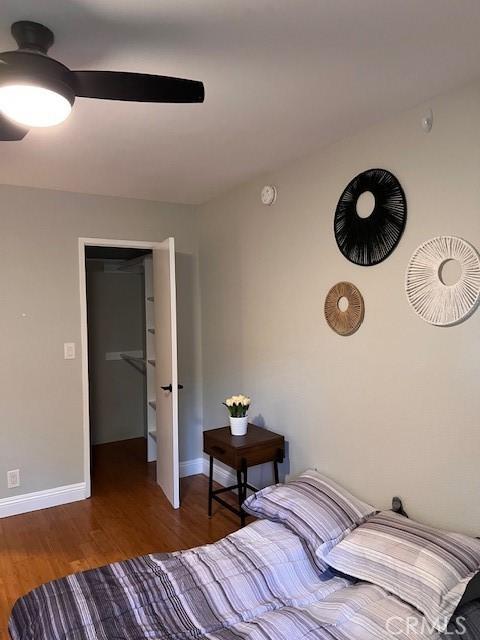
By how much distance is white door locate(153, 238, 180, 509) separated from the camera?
337 centimetres

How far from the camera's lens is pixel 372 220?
2.39 metres

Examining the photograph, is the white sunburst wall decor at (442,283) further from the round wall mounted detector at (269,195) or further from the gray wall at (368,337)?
the round wall mounted detector at (269,195)

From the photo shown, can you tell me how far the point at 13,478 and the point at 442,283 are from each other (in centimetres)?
324

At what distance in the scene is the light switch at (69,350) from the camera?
11.7 feet

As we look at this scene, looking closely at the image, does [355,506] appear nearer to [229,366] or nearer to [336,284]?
[336,284]

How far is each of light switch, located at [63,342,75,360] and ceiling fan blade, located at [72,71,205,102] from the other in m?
2.46

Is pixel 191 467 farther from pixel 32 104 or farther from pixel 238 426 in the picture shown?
pixel 32 104

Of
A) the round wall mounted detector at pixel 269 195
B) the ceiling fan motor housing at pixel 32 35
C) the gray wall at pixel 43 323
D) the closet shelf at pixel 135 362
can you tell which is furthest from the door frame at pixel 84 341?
the ceiling fan motor housing at pixel 32 35

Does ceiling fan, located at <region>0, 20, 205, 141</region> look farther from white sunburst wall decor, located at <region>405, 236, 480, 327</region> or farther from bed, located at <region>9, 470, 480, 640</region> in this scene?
bed, located at <region>9, 470, 480, 640</region>

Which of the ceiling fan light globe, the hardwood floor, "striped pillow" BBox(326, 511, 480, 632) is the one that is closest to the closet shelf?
the hardwood floor

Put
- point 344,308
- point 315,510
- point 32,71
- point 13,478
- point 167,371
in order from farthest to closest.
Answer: point 167,371
point 13,478
point 344,308
point 315,510
point 32,71

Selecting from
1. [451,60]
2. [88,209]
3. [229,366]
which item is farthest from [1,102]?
[229,366]

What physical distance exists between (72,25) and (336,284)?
1.78 meters

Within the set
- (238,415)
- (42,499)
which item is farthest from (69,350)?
(238,415)
